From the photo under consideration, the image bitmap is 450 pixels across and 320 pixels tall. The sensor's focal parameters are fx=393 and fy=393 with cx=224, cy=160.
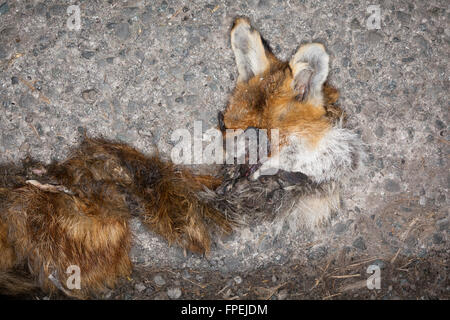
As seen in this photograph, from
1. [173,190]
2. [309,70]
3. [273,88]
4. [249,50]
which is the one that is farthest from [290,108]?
[173,190]

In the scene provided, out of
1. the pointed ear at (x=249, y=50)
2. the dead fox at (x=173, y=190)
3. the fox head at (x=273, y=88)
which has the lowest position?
the dead fox at (x=173, y=190)

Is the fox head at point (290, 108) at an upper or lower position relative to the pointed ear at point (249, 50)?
lower

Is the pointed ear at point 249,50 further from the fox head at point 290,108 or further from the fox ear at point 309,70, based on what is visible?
the fox ear at point 309,70

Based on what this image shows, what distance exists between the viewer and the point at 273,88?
350cm

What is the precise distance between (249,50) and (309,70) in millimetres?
578

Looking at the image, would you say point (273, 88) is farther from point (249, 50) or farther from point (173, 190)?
point (173, 190)

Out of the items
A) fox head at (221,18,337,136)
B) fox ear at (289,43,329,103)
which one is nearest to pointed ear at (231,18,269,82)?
fox head at (221,18,337,136)

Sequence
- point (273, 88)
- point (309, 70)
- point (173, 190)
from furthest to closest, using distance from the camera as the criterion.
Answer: point (173, 190), point (273, 88), point (309, 70)

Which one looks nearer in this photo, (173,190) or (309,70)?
(309,70)

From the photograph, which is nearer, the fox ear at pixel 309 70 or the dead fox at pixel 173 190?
the fox ear at pixel 309 70

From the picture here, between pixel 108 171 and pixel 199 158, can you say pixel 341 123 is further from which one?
pixel 108 171

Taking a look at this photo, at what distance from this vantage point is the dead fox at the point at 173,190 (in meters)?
3.52

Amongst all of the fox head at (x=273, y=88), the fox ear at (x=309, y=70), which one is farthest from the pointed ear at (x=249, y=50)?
the fox ear at (x=309, y=70)

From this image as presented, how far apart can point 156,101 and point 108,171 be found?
38.4 inches
